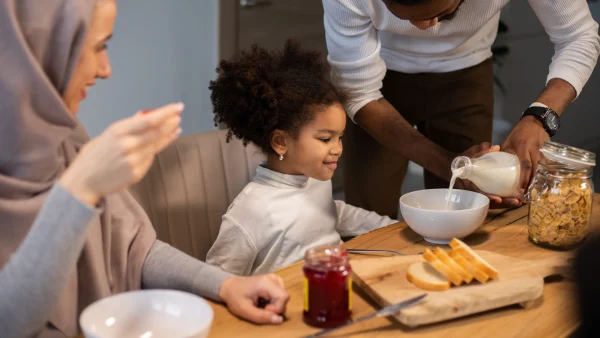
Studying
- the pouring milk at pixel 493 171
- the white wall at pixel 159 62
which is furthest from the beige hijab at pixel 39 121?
the white wall at pixel 159 62

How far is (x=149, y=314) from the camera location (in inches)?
42.0

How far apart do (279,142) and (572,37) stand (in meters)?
0.93

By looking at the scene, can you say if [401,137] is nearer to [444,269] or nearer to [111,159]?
[444,269]

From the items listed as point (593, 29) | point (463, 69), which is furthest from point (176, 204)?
point (593, 29)

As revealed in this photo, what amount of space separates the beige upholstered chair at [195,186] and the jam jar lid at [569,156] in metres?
0.77

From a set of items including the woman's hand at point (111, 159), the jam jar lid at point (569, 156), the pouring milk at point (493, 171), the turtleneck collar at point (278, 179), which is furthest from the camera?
the turtleneck collar at point (278, 179)

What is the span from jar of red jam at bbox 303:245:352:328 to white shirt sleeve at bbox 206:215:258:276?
1.88 feet

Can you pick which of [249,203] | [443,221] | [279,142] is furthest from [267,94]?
[443,221]

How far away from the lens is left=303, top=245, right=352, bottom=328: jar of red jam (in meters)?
1.09

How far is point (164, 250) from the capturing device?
1295mm

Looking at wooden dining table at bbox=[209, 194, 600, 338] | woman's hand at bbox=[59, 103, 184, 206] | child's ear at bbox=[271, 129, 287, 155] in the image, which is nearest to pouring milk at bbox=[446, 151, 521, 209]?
wooden dining table at bbox=[209, 194, 600, 338]

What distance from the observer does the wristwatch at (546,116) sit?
1.84 m

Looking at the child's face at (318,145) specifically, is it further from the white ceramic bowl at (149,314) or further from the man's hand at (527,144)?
the white ceramic bowl at (149,314)

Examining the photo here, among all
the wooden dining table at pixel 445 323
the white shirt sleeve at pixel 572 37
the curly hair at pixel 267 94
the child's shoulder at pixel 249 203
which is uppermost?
the white shirt sleeve at pixel 572 37
